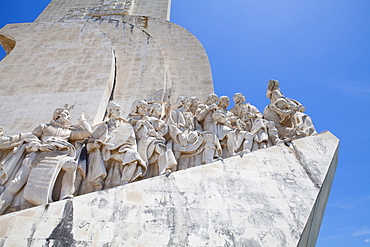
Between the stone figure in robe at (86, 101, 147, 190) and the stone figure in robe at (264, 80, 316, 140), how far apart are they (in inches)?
107

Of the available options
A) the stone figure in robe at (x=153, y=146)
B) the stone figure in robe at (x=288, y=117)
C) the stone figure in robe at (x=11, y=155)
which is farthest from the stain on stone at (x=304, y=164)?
the stone figure in robe at (x=11, y=155)

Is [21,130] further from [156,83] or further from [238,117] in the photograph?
[238,117]

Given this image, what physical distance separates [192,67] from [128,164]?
15.7ft

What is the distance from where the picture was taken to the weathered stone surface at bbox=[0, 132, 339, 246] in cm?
278

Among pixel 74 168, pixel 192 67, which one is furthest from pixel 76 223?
pixel 192 67

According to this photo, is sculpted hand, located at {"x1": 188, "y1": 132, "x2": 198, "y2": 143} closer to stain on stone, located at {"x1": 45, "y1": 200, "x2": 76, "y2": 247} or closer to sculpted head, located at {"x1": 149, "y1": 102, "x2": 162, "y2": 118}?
sculpted head, located at {"x1": 149, "y1": 102, "x2": 162, "y2": 118}

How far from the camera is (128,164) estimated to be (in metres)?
3.94

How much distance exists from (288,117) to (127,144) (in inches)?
125

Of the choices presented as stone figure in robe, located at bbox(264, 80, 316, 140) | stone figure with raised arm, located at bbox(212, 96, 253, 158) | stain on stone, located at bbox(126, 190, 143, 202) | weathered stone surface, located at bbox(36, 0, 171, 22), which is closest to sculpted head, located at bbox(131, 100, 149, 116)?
stone figure with raised arm, located at bbox(212, 96, 253, 158)

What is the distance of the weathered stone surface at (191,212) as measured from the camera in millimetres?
2783

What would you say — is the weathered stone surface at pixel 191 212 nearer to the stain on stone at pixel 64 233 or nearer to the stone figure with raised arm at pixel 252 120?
the stain on stone at pixel 64 233

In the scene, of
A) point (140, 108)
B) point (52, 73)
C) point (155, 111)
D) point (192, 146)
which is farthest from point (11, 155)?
point (52, 73)

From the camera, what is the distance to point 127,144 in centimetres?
415

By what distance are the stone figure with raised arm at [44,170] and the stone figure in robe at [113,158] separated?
0.99 feet
